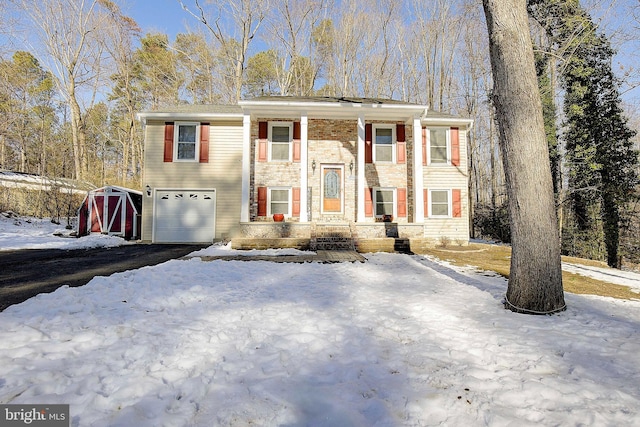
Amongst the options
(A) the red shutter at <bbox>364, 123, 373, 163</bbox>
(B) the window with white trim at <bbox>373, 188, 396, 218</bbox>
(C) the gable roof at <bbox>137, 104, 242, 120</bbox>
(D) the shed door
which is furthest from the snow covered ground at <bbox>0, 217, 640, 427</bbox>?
(D) the shed door

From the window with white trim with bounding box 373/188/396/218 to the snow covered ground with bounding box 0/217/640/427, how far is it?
7171 mm

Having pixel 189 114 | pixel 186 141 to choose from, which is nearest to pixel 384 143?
pixel 189 114

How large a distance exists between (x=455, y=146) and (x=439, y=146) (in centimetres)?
62

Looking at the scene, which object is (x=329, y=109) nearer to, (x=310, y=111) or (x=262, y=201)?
(x=310, y=111)

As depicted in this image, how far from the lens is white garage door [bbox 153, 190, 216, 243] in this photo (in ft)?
33.6

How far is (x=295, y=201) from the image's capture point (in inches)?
405

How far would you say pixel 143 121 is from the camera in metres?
10.3

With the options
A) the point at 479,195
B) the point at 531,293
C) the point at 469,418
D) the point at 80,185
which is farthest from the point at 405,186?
the point at 80,185

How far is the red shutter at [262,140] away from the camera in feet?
34.2

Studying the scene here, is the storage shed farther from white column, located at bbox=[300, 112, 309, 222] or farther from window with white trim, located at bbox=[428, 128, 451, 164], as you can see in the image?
window with white trim, located at bbox=[428, 128, 451, 164]

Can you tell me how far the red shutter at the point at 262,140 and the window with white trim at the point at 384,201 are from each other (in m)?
4.45

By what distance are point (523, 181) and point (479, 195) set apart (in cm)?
2024

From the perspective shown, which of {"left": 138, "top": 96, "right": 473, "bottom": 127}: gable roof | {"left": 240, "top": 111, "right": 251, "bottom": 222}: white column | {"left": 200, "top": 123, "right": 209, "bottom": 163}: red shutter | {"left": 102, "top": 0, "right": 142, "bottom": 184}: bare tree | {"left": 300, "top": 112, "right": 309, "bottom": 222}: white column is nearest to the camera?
{"left": 240, "top": 111, "right": 251, "bottom": 222}: white column

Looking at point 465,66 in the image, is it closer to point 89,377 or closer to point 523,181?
point 523,181
